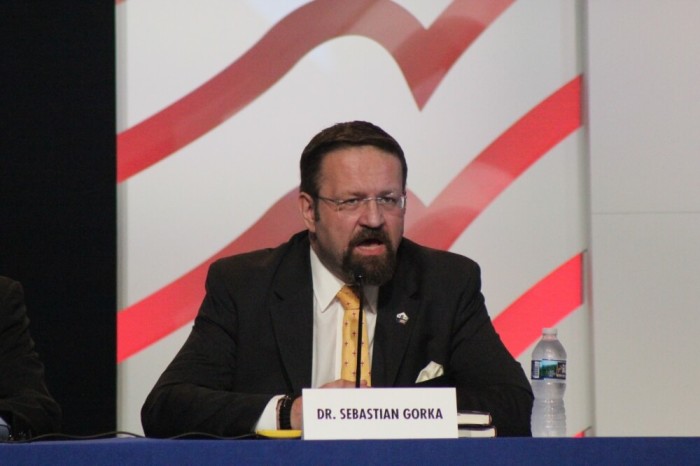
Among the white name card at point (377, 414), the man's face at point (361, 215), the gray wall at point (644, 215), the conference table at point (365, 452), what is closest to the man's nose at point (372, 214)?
the man's face at point (361, 215)

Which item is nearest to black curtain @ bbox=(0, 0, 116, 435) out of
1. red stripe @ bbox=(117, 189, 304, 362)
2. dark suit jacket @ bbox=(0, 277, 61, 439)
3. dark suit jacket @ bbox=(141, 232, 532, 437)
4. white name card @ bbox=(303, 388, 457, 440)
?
red stripe @ bbox=(117, 189, 304, 362)

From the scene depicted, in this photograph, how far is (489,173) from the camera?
4.20 metres

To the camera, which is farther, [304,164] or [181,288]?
[181,288]

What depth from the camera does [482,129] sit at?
420cm

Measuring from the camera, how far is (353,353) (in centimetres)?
294

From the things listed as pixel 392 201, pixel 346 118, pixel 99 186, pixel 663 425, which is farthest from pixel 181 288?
pixel 663 425

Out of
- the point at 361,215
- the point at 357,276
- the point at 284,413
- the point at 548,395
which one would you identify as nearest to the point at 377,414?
the point at 284,413

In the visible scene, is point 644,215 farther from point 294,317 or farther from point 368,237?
point 294,317

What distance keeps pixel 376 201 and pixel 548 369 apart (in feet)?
2.16

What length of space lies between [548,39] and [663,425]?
1.54 m

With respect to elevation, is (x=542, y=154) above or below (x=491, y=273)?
above

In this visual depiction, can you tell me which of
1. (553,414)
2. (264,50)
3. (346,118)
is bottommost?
(553,414)

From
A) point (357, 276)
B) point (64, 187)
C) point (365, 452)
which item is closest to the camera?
point (365, 452)

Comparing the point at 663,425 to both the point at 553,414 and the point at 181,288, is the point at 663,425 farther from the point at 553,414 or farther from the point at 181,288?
the point at 181,288
